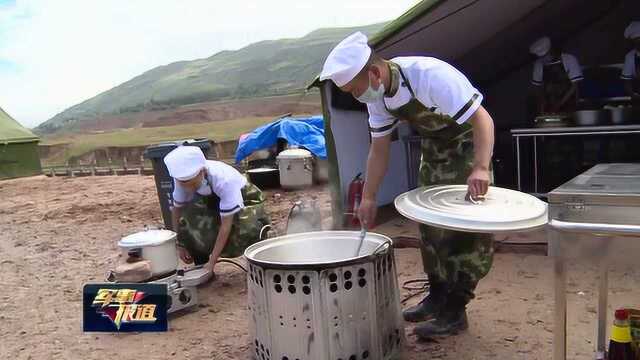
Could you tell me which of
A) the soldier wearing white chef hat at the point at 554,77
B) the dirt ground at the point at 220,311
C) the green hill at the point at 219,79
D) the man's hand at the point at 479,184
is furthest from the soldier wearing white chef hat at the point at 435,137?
the green hill at the point at 219,79

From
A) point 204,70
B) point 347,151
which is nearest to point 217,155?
point 347,151

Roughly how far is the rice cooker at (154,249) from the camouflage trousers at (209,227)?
1.19ft

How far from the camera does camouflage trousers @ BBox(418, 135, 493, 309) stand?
2445mm

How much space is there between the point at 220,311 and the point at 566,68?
4633mm

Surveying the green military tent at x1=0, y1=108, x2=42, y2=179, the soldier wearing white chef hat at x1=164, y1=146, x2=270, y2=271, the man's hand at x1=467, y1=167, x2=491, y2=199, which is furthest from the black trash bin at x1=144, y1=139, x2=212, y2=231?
the green military tent at x1=0, y1=108, x2=42, y2=179

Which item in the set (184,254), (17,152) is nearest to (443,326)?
(184,254)

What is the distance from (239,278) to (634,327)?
8.88 feet

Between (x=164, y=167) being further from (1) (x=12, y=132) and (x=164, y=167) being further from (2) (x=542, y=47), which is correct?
(1) (x=12, y=132)

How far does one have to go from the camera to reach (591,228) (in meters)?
1.35

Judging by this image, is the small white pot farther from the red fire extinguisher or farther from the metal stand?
the metal stand

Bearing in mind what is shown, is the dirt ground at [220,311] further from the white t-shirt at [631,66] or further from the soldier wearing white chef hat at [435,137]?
the white t-shirt at [631,66]

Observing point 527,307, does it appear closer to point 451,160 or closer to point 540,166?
point 451,160

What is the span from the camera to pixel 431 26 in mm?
4422

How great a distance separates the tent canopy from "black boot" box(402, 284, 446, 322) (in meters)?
12.1
